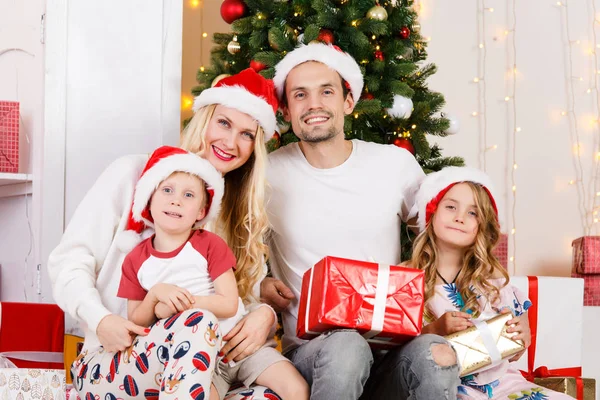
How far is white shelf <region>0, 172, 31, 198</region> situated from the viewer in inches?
112

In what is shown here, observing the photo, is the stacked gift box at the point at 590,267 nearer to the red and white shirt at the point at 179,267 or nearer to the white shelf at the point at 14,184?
the red and white shirt at the point at 179,267

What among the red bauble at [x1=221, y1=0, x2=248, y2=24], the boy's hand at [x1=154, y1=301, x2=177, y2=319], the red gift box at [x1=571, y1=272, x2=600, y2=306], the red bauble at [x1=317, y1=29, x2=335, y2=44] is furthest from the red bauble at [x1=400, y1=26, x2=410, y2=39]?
the red gift box at [x1=571, y1=272, x2=600, y2=306]

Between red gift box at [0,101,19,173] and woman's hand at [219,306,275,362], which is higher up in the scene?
red gift box at [0,101,19,173]

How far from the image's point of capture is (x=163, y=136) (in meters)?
2.94

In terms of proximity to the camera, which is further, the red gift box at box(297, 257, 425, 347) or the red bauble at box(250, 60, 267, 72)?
the red bauble at box(250, 60, 267, 72)

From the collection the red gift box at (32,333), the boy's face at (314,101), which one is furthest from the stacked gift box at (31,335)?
the boy's face at (314,101)

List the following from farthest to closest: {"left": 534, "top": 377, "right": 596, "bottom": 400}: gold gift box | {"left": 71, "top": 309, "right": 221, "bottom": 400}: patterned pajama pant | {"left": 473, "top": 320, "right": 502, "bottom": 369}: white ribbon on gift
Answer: {"left": 534, "top": 377, "right": 596, "bottom": 400}: gold gift box, {"left": 473, "top": 320, "right": 502, "bottom": 369}: white ribbon on gift, {"left": 71, "top": 309, "right": 221, "bottom": 400}: patterned pajama pant

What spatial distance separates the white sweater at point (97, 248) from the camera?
6.54 ft

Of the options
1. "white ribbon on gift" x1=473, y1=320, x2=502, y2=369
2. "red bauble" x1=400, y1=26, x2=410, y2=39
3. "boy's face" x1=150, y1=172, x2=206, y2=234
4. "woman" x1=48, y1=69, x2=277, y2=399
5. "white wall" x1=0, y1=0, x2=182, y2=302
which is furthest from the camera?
"red bauble" x1=400, y1=26, x2=410, y2=39

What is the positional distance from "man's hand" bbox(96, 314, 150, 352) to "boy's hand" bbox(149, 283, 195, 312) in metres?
0.08

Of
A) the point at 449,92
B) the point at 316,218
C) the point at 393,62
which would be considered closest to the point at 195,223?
the point at 316,218

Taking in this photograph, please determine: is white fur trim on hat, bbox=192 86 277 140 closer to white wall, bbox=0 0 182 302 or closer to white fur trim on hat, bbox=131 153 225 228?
white fur trim on hat, bbox=131 153 225 228

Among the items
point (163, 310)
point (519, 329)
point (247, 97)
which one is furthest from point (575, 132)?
point (163, 310)

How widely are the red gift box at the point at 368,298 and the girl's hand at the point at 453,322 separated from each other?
8.4 inches
